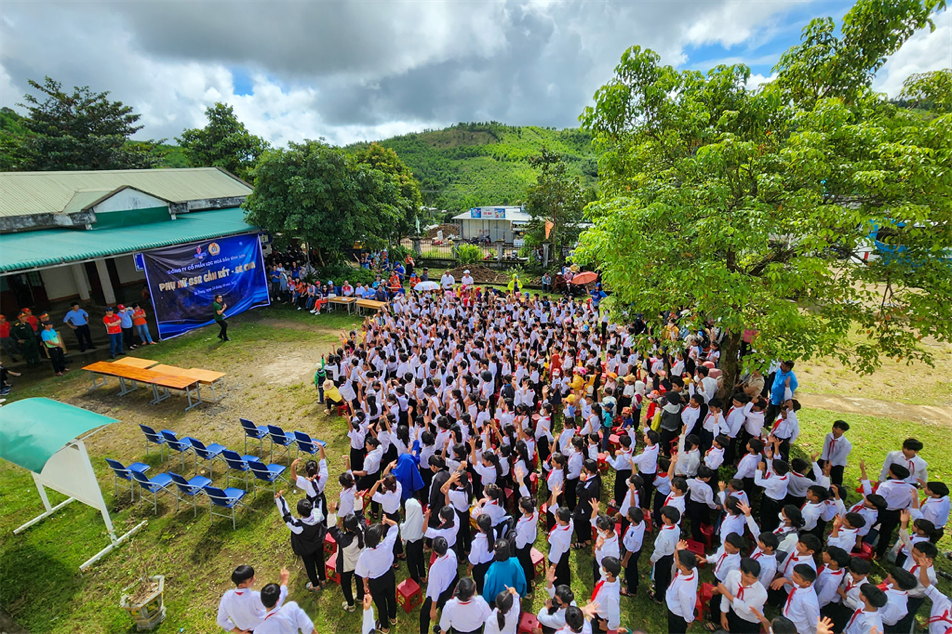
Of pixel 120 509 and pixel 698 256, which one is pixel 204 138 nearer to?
pixel 120 509

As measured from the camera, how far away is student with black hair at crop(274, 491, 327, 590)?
491 cm

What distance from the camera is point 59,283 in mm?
17453

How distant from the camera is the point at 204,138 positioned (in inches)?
1101

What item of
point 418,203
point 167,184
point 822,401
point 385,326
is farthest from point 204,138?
point 822,401

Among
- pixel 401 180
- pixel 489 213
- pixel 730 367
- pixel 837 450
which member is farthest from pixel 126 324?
pixel 489 213

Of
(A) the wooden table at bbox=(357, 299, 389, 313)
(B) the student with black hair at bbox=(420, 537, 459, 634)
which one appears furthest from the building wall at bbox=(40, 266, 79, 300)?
(B) the student with black hair at bbox=(420, 537, 459, 634)

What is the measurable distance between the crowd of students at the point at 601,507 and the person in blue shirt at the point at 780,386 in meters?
0.04

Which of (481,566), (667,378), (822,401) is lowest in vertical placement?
(822,401)

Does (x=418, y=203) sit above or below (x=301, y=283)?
above

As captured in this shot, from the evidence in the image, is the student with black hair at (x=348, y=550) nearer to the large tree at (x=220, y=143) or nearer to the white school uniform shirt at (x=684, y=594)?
the white school uniform shirt at (x=684, y=594)

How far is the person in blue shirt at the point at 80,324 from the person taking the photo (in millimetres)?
12864

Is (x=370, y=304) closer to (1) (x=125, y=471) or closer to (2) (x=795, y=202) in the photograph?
(1) (x=125, y=471)

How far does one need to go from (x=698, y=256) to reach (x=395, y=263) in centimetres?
1964

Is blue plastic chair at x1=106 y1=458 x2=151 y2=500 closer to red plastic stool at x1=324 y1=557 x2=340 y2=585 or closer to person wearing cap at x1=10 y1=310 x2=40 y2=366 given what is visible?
red plastic stool at x1=324 y1=557 x2=340 y2=585
